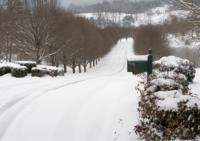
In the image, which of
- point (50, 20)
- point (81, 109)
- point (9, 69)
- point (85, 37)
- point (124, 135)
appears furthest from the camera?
point (85, 37)

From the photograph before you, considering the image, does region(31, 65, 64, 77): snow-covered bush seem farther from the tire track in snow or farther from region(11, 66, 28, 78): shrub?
the tire track in snow

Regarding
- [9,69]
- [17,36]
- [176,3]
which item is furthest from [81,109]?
[17,36]

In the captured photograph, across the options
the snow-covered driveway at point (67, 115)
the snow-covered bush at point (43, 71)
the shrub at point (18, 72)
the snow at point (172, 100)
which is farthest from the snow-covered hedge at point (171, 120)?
the snow-covered bush at point (43, 71)

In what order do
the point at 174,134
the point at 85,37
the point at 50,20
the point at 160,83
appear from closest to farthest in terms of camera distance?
the point at 174,134 → the point at 160,83 → the point at 50,20 → the point at 85,37

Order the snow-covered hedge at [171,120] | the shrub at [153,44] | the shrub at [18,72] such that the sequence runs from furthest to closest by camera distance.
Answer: the shrub at [153,44], the shrub at [18,72], the snow-covered hedge at [171,120]

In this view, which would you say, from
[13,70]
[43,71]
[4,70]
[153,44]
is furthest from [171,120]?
[153,44]

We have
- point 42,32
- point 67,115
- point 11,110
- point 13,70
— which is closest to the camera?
point 67,115

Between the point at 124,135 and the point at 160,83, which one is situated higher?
the point at 160,83

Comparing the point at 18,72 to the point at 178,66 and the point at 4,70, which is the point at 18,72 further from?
the point at 178,66

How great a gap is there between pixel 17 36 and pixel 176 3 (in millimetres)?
28599

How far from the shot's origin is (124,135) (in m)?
7.74

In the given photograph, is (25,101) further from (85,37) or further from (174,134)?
(85,37)

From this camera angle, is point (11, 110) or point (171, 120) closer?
point (171, 120)

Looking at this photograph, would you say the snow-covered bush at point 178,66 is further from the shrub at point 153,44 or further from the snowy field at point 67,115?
the shrub at point 153,44
